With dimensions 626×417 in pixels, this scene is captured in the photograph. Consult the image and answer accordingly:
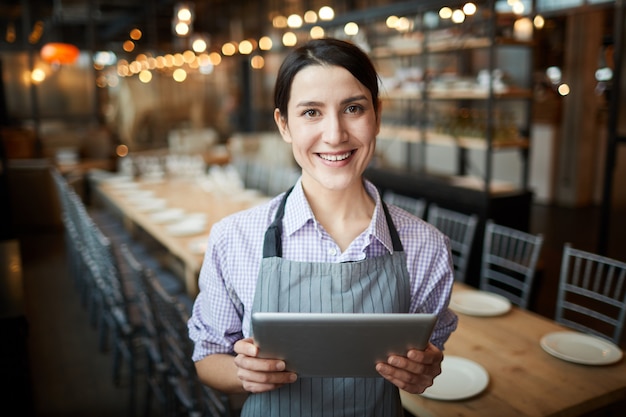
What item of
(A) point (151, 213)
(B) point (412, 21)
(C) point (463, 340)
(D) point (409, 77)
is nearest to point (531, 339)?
(C) point (463, 340)

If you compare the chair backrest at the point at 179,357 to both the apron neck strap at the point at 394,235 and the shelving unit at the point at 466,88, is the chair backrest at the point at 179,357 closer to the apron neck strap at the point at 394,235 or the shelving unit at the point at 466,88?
the apron neck strap at the point at 394,235

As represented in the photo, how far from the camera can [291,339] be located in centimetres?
121

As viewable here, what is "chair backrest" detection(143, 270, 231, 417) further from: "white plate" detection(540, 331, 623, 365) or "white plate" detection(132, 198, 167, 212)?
"white plate" detection(132, 198, 167, 212)

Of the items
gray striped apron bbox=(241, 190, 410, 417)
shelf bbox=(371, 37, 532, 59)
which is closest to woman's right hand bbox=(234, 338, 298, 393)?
gray striped apron bbox=(241, 190, 410, 417)

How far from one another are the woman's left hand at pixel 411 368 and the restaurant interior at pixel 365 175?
2.13 feet

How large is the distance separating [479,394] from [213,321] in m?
1.03

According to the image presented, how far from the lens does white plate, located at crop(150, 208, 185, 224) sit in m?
4.72

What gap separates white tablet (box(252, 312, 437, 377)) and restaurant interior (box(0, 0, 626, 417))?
760 millimetres

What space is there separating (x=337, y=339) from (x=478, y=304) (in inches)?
69.7

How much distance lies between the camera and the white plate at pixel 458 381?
196 cm

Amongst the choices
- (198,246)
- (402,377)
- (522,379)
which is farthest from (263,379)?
(198,246)

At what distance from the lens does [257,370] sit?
127cm

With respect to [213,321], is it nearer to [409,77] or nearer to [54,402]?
[54,402]

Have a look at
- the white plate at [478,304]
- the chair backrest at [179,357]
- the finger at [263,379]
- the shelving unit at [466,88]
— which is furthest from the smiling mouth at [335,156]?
the shelving unit at [466,88]
